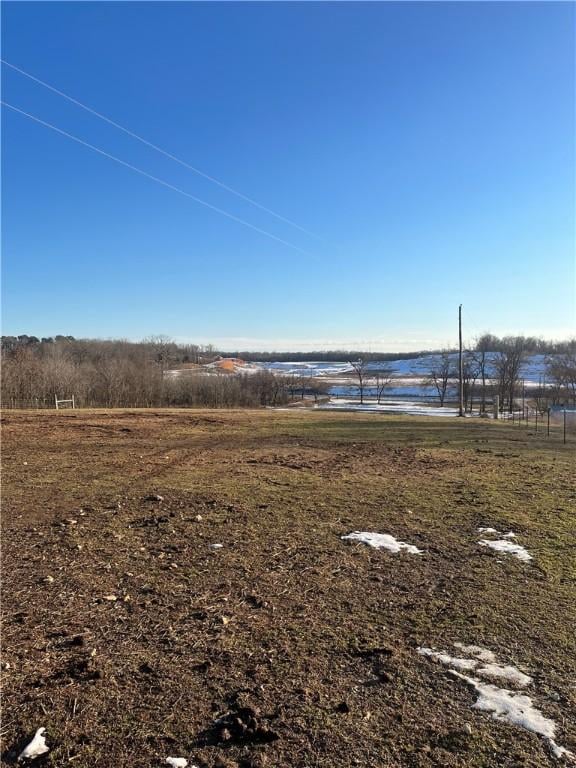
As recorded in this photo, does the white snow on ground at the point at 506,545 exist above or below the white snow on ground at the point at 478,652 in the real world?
below

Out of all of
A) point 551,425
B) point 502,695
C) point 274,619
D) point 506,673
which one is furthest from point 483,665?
point 551,425

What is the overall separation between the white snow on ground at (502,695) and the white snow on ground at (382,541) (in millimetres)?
1742

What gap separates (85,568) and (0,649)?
4.06 feet

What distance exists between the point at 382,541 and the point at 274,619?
75.9 inches

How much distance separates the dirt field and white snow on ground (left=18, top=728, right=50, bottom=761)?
0.04m

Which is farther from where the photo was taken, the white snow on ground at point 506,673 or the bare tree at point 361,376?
the bare tree at point 361,376

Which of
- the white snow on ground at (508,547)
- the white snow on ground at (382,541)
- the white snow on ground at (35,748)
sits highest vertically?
the white snow on ground at (35,748)

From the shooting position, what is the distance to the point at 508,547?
4.79 metres

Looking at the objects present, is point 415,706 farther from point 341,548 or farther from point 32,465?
point 32,465

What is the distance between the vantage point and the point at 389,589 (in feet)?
12.5

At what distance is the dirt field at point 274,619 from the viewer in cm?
219

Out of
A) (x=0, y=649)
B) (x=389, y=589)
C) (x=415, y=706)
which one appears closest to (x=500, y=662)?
(x=415, y=706)

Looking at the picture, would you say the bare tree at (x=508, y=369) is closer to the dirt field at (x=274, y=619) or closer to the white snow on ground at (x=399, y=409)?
the white snow on ground at (x=399, y=409)

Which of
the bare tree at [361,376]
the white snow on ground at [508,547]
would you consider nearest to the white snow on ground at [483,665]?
the white snow on ground at [508,547]
